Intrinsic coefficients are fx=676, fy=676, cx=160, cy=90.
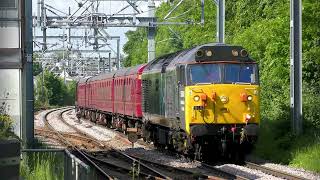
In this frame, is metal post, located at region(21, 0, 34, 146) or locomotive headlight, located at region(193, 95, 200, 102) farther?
metal post, located at region(21, 0, 34, 146)

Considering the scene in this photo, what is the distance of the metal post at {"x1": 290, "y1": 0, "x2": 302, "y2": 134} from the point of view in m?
19.8

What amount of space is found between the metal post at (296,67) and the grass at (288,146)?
0.50m

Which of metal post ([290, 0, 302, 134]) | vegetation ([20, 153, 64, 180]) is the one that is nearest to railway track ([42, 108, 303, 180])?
vegetation ([20, 153, 64, 180])

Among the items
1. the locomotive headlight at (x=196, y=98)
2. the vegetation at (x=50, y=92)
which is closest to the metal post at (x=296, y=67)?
the locomotive headlight at (x=196, y=98)

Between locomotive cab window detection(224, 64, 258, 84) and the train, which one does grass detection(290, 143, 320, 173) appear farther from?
locomotive cab window detection(224, 64, 258, 84)

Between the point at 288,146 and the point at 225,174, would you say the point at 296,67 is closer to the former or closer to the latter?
the point at 288,146

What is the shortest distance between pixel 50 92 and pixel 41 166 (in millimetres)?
77779

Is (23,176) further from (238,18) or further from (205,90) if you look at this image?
(238,18)

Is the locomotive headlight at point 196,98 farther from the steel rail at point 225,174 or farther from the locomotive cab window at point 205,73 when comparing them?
the steel rail at point 225,174

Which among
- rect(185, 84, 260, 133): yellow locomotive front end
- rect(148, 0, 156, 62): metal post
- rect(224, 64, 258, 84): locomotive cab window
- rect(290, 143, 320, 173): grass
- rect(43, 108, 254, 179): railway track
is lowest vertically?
Result: rect(43, 108, 254, 179): railway track

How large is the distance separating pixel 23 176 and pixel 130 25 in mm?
24166

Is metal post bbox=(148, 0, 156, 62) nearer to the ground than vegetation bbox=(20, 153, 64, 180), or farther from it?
farther from it

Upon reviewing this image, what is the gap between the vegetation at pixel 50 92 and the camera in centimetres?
8456

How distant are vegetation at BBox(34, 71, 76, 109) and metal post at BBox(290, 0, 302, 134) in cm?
6091
